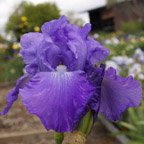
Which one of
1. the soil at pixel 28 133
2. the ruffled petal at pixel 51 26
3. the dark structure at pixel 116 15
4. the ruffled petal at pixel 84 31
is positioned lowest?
the dark structure at pixel 116 15

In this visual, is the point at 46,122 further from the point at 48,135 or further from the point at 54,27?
the point at 48,135

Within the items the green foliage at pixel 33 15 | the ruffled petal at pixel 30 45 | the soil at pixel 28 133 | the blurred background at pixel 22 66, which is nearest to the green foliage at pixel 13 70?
the blurred background at pixel 22 66

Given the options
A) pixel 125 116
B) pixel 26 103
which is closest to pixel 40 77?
pixel 26 103

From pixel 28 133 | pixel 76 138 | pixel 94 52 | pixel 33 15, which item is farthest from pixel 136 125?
pixel 33 15

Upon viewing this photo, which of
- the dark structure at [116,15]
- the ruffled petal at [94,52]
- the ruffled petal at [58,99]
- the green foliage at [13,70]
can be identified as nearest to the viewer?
the ruffled petal at [58,99]

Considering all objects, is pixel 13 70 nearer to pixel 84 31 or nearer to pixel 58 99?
pixel 84 31

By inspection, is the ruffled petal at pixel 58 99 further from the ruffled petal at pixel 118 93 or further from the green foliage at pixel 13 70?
the green foliage at pixel 13 70
